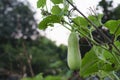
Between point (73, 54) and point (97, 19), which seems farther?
point (97, 19)

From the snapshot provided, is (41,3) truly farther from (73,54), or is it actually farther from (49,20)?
(73,54)

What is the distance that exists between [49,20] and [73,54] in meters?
0.15

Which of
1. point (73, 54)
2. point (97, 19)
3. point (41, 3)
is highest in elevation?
point (41, 3)

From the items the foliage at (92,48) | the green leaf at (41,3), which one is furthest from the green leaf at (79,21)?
the green leaf at (41,3)

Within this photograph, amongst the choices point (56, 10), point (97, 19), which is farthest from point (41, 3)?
point (97, 19)

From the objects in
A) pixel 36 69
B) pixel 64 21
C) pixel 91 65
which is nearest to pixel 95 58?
pixel 91 65

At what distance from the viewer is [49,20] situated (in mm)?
1367

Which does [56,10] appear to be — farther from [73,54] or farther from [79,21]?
[73,54]

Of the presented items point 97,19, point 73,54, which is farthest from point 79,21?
point 73,54

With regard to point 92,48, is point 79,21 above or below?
above

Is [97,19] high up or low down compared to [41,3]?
down

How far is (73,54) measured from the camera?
1294 mm

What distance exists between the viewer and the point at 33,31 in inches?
843

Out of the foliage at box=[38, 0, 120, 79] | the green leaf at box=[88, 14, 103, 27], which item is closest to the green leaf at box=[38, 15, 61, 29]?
the foliage at box=[38, 0, 120, 79]
